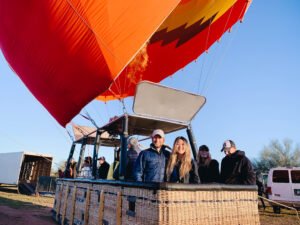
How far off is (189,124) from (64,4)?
3521 millimetres

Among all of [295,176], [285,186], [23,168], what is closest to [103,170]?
[285,186]

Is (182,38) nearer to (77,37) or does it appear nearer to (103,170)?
(77,37)

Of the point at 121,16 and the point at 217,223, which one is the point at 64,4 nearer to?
the point at 121,16

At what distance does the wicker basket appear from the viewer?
2.76 metres

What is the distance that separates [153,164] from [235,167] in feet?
5.17

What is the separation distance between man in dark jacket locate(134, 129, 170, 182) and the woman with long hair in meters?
1.13

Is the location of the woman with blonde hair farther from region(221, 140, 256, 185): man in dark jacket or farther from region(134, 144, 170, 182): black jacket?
region(221, 140, 256, 185): man in dark jacket

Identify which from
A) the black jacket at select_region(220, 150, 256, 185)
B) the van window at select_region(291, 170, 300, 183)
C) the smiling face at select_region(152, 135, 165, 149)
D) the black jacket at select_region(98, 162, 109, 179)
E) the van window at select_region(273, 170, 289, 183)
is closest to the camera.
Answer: the smiling face at select_region(152, 135, 165, 149)

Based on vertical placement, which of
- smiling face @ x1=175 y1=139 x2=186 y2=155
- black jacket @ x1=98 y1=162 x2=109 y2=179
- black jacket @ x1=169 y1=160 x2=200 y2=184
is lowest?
black jacket @ x1=169 y1=160 x2=200 y2=184

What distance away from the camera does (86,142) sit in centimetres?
697

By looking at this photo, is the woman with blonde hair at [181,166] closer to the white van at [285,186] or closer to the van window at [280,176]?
the white van at [285,186]

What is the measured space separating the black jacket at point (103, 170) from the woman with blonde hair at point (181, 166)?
102 inches

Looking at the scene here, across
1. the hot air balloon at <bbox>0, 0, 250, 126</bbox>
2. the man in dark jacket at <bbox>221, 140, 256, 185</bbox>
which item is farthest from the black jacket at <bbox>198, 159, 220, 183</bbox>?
the hot air balloon at <bbox>0, 0, 250, 126</bbox>

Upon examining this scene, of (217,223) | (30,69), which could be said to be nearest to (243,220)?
(217,223)
